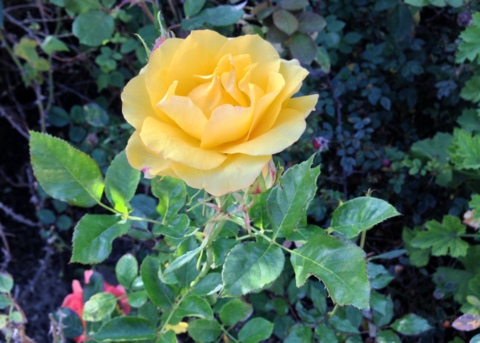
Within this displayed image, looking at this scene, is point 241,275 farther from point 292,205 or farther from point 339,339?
point 339,339

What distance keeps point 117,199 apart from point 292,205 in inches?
12.0

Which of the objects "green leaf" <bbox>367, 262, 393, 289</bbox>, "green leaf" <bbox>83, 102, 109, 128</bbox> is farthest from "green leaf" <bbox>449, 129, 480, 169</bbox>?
"green leaf" <bbox>83, 102, 109, 128</bbox>

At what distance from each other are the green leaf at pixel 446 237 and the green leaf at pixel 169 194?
2.11 feet

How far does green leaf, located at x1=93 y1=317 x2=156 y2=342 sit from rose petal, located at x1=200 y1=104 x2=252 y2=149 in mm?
422

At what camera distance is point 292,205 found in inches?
26.9

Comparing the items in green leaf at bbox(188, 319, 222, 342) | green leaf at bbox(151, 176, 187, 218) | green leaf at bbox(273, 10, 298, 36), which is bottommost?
green leaf at bbox(188, 319, 222, 342)

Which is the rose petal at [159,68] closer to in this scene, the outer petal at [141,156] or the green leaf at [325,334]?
the outer petal at [141,156]

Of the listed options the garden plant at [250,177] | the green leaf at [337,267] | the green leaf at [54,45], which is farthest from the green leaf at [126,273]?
the green leaf at [54,45]

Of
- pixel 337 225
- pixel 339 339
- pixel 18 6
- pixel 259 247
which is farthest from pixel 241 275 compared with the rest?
pixel 18 6

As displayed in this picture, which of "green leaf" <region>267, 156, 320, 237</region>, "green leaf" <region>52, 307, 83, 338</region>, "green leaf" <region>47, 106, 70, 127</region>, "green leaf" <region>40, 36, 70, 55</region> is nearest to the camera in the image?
"green leaf" <region>267, 156, 320, 237</region>

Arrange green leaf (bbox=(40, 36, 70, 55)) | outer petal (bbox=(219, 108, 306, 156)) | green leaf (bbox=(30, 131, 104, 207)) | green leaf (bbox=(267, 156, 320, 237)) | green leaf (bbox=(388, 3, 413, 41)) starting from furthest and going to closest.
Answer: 1. green leaf (bbox=(40, 36, 70, 55))
2. green leaf (bbox=(388, 3, 413, 41))
3. green leaf (bbox=(30, 131, 104, 207))
4. green leaf (bbox=(267, 156, 320, 237))
5. outer petal (bbox=(219, 108, 306, 156))

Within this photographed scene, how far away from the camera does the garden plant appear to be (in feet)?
1.96

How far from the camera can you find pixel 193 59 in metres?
0.62

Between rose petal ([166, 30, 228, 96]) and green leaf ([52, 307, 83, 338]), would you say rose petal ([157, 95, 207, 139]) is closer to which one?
rose petal ([166, 30, 228, 96])
